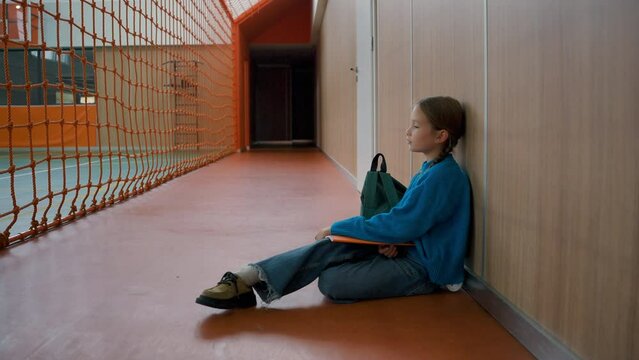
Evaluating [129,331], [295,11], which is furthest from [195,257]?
[295,11]

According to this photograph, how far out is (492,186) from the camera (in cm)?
129

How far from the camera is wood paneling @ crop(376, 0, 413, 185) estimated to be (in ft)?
7.53

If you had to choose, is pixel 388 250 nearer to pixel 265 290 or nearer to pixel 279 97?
pixel 265 290

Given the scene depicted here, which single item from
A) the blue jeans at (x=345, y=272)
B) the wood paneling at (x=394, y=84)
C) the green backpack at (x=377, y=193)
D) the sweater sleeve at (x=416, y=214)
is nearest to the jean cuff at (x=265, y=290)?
the blue jeans at (x=345, y=272)

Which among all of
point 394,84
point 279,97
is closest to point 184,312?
point 394,84

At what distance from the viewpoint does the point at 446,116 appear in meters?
1.48

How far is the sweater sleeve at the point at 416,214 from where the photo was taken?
1.38 m

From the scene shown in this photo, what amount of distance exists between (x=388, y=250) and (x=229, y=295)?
420mm

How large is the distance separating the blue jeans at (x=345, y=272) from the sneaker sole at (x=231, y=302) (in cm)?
3

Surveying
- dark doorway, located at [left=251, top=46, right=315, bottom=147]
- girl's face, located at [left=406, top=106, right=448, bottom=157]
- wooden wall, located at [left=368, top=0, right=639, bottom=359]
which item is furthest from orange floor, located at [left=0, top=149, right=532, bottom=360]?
dark doorway, located at [left=251, top=46, right=315, bottom=147]

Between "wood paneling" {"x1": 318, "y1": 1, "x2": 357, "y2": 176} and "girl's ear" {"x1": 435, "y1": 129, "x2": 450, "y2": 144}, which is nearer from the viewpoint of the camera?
"girl's ear" {"x1": 435, "y1": 129, "x2": 450, "y2": 144}

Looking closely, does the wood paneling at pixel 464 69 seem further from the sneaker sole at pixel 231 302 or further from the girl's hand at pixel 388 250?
the sneaker sole at pixel 231 302

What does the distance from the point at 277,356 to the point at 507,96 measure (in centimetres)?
70

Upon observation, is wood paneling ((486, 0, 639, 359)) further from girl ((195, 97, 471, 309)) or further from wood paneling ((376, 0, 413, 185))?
wood paneling ((376, 0, 413, 185))
